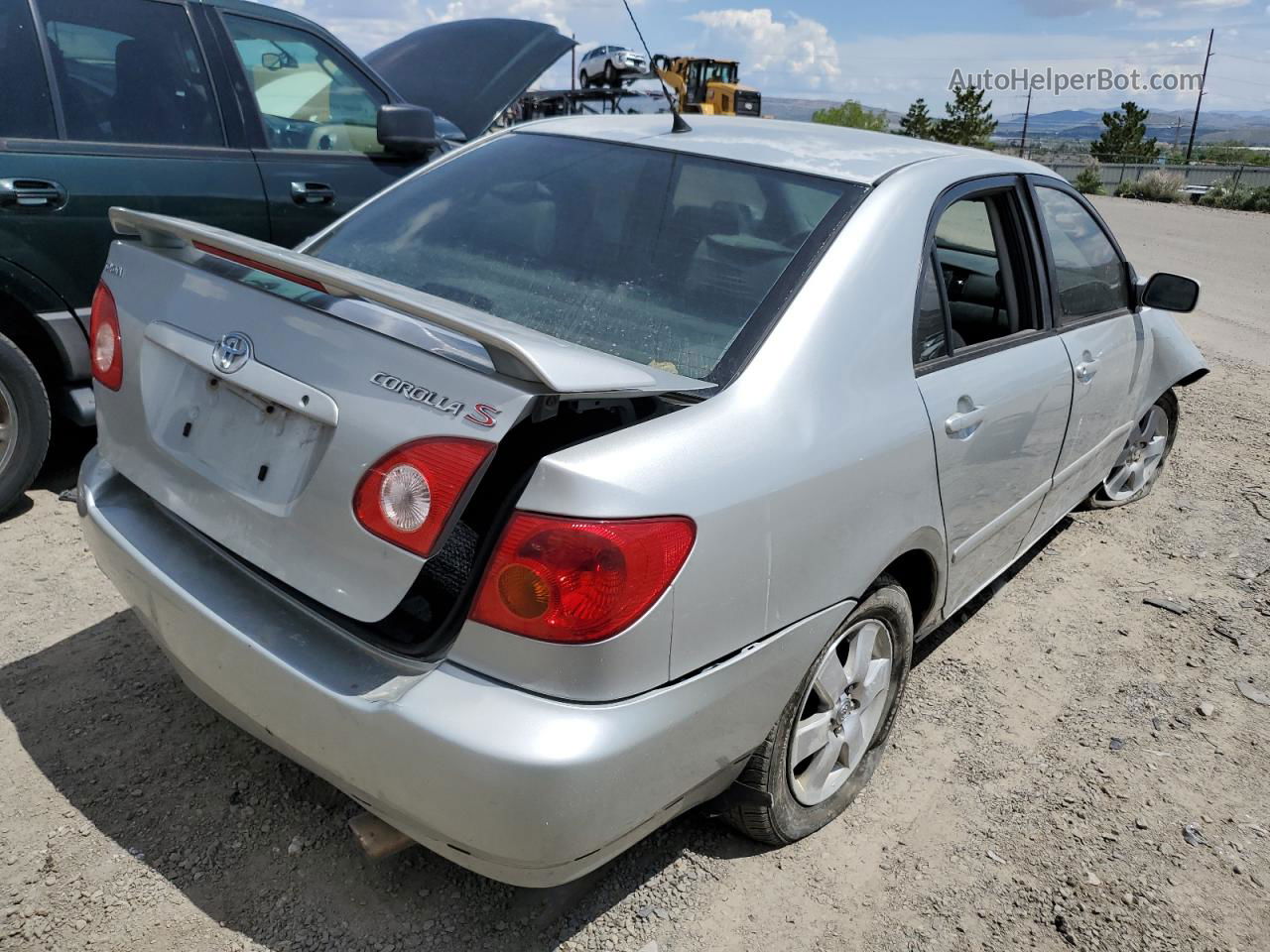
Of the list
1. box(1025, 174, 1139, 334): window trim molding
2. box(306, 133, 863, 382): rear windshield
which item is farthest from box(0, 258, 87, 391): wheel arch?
box(1025, 174, 1139, 334): window trim molding

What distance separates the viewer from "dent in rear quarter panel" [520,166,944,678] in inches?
69.0

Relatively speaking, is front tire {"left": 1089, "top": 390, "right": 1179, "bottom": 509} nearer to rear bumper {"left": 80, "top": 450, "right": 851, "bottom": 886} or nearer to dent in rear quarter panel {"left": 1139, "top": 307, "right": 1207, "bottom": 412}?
dent in rear quarter panel {"left": 1139, "top": 307, "right": 1207, "bottom": 412}

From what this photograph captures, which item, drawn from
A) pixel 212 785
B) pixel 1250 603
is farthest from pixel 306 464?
pixel 1250 603

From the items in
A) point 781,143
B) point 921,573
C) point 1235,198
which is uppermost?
point 781,143

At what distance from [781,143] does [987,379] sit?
0.87 metres

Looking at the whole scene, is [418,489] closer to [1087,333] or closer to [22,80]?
[1087,333]

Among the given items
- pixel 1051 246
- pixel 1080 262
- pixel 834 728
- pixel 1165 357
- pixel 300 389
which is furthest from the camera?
pixel 1165 357

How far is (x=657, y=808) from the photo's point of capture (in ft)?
6.13

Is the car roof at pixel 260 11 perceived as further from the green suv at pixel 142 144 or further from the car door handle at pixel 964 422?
the car door handle at pixel 964 422

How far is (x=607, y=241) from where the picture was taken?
252cm

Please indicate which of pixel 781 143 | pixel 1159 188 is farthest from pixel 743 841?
pixel 1159 188

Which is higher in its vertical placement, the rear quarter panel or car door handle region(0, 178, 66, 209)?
car door handle region(0, 178, 66, 209)

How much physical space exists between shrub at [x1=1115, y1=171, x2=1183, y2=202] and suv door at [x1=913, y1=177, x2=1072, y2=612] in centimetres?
3269

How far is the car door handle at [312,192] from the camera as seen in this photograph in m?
4.49
